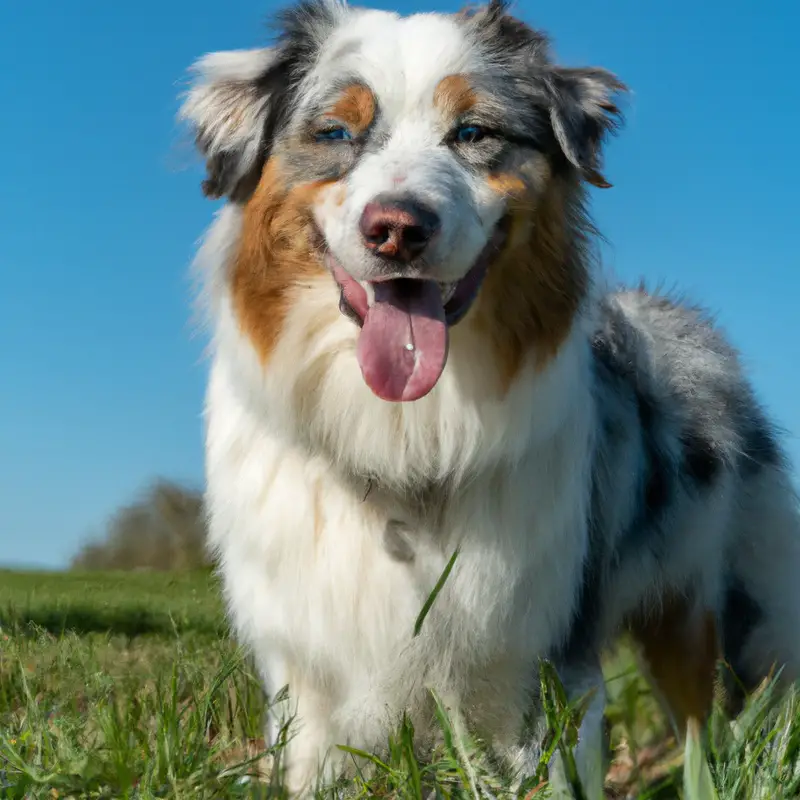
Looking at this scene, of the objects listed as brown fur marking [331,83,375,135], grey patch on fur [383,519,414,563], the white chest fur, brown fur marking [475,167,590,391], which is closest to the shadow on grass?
the white chest fur

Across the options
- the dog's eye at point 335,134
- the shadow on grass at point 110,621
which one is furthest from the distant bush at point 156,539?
the dog's eye at point 335,134

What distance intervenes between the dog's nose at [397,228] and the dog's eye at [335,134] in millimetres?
426

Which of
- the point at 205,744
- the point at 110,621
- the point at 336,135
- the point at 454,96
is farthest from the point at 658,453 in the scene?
the point at 110,621

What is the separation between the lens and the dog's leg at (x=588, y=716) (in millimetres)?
3199

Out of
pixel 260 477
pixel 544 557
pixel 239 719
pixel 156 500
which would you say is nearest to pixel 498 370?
pixel 544 557

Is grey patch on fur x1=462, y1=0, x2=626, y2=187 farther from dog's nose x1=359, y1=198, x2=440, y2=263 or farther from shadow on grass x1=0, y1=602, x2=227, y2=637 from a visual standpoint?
shadow on grass x1=0, y1=602, x2=227, y2=637

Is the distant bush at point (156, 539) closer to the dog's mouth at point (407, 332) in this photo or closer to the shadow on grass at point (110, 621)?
the shadow on grass at point (110, 621)

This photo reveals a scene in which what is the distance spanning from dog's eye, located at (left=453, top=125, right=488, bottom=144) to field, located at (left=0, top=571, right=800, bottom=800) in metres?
1.72

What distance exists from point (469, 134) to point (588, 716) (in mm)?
1965

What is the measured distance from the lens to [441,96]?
3316mm

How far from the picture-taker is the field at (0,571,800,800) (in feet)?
9.09

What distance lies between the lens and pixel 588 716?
138 inches

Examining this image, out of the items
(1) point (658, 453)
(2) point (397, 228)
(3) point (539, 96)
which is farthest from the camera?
(1) point (658, 453)

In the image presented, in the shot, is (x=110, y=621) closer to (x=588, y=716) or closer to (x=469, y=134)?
(x=588, y=716)
